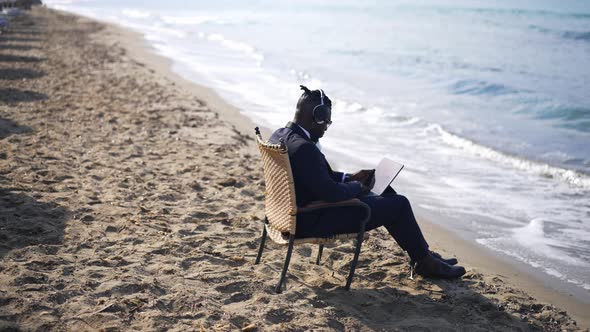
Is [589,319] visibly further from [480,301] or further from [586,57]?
[586,57]

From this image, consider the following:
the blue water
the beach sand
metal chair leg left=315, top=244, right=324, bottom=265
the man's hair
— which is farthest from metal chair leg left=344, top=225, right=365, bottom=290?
the blue water

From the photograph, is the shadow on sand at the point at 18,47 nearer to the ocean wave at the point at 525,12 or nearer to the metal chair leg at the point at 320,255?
the metal chair leg at the point at 320,255

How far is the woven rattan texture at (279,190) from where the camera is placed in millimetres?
4043

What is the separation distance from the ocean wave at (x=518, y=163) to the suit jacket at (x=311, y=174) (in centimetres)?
551

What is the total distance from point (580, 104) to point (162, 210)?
1241 centimetres

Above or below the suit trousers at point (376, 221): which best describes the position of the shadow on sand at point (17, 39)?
above

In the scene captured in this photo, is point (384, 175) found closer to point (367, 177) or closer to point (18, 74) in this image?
point (367, 177)

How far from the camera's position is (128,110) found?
33.1 feet

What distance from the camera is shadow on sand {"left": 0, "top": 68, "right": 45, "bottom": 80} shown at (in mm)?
12326

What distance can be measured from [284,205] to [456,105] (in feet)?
38.4

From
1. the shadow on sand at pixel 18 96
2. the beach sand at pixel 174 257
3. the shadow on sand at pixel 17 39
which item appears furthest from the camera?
the shadow on sand at pixel 17 39

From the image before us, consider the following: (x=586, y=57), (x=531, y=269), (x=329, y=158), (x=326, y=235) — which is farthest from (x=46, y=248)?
(x=586, y=57)

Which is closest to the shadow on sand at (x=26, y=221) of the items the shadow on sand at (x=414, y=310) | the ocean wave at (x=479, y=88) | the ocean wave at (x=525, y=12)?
the shadow on sand at (x=414, y=310)

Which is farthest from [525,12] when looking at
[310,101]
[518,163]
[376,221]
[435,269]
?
[310,101]
